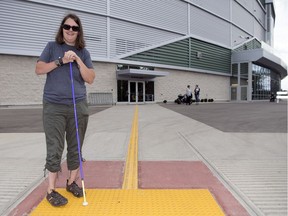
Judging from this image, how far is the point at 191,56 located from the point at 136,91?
1068 centimetres

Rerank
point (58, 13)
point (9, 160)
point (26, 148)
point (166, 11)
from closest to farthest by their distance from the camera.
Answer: point (9, 160)
point (26, 148)
point (58, 13)
point (166, 11)

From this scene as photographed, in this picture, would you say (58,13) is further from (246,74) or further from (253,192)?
(246,74)

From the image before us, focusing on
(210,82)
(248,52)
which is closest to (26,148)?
(210,82)

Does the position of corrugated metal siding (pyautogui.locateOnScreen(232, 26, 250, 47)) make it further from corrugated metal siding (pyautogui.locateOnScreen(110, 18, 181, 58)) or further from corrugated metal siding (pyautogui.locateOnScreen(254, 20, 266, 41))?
corrugated metal siding (pyautogui.locateOnScreen(110, 18, 181, 58))

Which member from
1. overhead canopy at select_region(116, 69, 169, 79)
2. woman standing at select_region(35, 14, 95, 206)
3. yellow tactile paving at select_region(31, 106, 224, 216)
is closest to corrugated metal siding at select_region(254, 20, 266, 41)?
overhead canopy at select_region(116, 69, 169, 79)

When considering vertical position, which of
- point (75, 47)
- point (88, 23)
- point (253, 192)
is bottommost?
point (253, 192)

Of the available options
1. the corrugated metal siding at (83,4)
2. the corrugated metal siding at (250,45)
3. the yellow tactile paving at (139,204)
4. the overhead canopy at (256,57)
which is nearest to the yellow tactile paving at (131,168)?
the yellow tactile paving at (139,204)

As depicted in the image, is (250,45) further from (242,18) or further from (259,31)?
(259,31)

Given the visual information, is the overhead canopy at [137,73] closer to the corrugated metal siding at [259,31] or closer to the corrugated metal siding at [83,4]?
the corrugated metal siding at [83,4]

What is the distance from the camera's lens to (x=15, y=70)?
23.5 m

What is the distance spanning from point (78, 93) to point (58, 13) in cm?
2460

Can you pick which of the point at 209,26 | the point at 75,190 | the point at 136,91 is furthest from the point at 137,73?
the point at 75,190

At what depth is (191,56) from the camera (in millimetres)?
37969

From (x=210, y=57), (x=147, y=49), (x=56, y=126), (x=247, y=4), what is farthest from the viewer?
(x=247, y=4)
